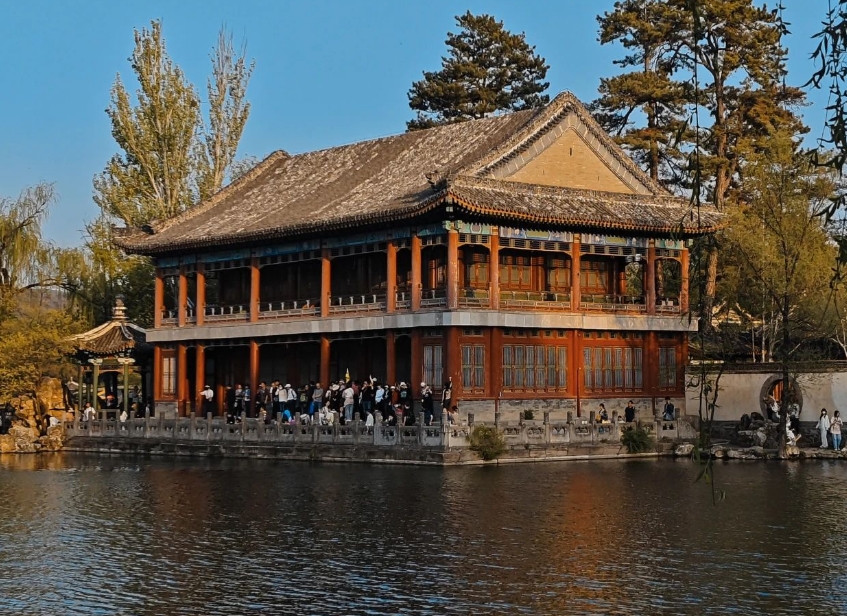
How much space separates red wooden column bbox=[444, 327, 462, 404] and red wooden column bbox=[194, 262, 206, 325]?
39.1 ft

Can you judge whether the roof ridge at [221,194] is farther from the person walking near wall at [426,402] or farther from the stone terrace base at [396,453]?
the person walking near wall at [426,402]

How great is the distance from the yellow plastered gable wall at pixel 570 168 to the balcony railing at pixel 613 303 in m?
3.39

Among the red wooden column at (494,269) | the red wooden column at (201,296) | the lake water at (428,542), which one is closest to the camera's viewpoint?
the lake water at (428,542)

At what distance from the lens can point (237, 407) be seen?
146 ft

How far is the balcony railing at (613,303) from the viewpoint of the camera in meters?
42.7

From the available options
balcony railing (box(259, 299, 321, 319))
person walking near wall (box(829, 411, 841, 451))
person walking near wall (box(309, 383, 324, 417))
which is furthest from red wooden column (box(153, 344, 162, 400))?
person walking near wall (box(829, 411, 841, 451))

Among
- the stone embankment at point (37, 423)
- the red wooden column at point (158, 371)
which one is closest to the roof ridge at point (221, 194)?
the red wooden column at point (158, 371)

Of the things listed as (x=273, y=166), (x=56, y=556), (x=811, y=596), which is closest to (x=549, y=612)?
(x=811, y=596)

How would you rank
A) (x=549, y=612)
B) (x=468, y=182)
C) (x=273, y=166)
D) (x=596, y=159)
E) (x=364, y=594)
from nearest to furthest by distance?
Result: (x=549, y=612) < (x=364, y=594) < (x=468, y=182) < (x=596, y=159) < (x=273, y=166)

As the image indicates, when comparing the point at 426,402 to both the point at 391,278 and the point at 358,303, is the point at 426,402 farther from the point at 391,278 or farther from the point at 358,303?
the point at 358,303

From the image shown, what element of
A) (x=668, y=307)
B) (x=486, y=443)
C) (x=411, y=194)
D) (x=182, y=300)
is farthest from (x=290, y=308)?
(x=486, y=443)

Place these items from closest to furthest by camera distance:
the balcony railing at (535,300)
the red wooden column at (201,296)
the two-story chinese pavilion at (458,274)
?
the two-story chinese pavilion at (458,274), the balcony railing at (535,300), the red wooden column at (201,296)

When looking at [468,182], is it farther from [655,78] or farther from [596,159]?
[655,78]

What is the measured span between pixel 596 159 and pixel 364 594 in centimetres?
2767
